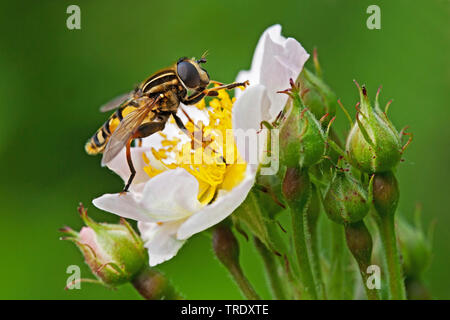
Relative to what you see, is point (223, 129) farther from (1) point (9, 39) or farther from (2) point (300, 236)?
(1) point (9, 39)

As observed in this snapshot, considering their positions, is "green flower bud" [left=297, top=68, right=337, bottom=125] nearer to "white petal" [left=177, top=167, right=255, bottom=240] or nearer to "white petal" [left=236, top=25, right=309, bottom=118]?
"white petal" [left=236, top=25, right=309, bottom=118]

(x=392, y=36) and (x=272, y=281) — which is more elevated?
(x=392, y=36)

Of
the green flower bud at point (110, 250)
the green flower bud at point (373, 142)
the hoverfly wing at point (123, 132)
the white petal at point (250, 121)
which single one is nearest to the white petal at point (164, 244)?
the green flower bud at point (110, 250)

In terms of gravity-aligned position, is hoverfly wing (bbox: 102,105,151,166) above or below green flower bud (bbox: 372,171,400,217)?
above

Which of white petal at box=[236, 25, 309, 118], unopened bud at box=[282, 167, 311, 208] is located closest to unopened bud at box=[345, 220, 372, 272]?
Result: unopened bud at box=[282, 167, 311, 208]

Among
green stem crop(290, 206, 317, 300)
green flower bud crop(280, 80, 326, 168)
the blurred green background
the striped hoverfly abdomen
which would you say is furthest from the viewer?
the blurred green background
